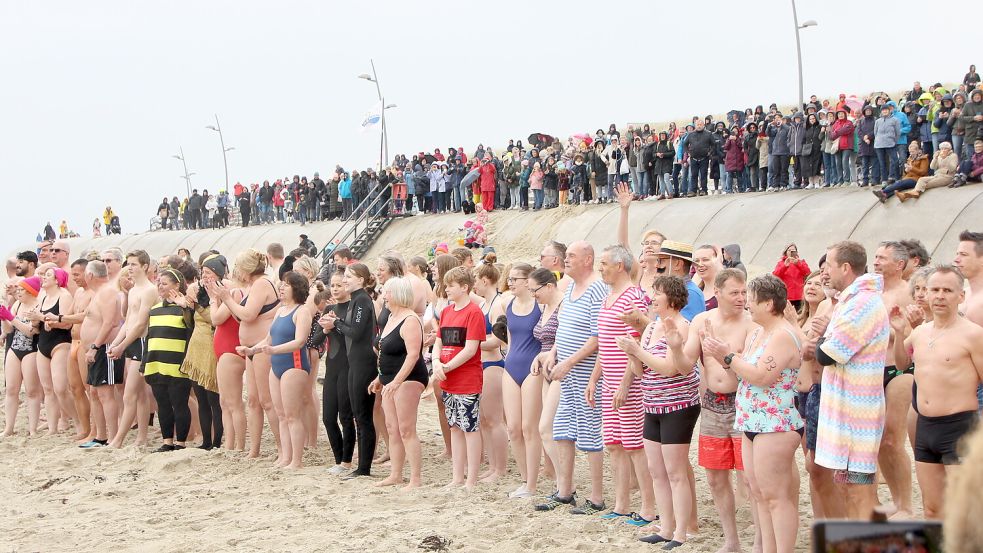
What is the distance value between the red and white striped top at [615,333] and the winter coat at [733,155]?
47.7ft

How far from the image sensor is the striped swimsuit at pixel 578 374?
674 centimetres

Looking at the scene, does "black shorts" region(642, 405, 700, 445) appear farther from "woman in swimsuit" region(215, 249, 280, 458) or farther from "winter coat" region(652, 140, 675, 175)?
"winter coat" region(652, 140, 675, 175)

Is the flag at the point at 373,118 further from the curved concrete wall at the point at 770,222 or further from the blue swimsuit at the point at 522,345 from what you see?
the blue swimsuit at the point at 522,345

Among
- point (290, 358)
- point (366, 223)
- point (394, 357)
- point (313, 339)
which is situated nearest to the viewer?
point (394, 357)

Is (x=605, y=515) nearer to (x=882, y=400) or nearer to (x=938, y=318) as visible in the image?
(x=882, y=400)

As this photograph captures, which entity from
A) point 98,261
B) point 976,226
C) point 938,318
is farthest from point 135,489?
point 976,226

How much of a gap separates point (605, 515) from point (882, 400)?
224cm

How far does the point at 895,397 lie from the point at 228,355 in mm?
5662

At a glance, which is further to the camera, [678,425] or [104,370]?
[104,370]

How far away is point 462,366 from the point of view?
7645 millimetres

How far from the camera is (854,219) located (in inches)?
692

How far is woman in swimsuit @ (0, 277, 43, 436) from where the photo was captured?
1082 cm

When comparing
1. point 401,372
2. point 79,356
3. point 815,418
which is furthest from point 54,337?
point 815,418

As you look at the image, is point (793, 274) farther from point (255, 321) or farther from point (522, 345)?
point (255, 321)
